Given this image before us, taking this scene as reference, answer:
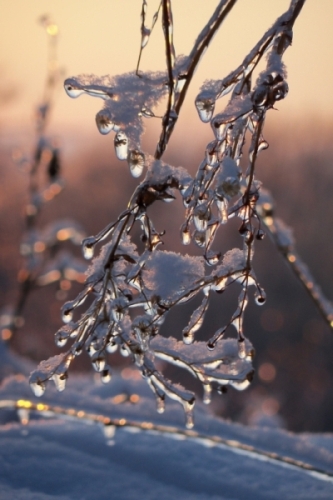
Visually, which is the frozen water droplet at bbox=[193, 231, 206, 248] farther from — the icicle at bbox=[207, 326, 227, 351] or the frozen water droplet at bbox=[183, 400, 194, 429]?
the frozen water droplet at bbox=[183, 400, 194, 429]

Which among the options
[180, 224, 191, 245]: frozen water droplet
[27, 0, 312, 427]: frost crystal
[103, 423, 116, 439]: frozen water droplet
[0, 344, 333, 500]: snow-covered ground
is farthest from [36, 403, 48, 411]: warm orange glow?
Answer: [180, 224, 191, 245]: frozen water droplet

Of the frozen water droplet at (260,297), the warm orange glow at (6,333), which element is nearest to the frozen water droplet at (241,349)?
the frozen water droplet at (260,297)

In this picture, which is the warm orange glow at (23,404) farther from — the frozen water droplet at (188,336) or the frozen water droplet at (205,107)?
the frozen water droplet at (205,107)

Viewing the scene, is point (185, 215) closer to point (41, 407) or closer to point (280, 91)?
point (280, 91)

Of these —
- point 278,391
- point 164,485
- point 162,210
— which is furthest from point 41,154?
point 278,391

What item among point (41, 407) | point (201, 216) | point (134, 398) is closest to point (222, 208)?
point (201, 216)

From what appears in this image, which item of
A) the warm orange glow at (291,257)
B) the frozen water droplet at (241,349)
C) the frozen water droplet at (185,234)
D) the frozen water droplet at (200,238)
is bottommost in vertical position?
the frozen water droplet at (241,349)

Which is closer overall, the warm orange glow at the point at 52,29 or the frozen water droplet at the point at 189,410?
the frozen water droplet at the point at 189,410
